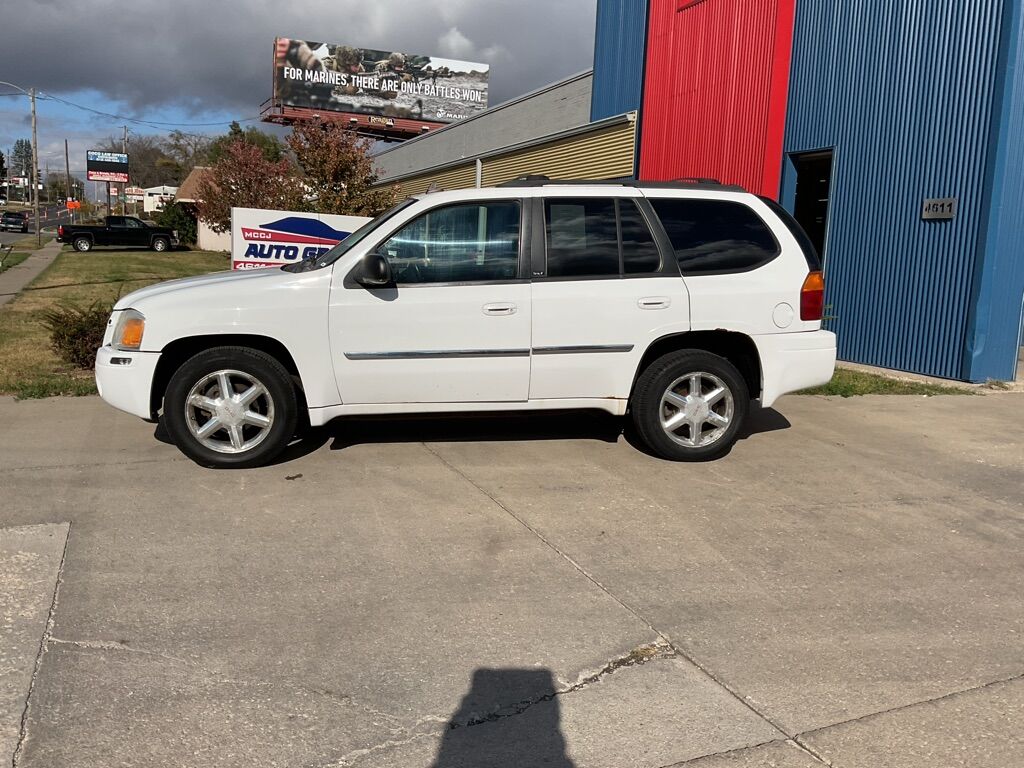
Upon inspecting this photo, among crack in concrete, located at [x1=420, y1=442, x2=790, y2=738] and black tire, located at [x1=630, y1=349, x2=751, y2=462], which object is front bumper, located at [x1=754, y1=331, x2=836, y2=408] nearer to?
black tire, located at [x1=630, y1=349, x2=751, y2=462]

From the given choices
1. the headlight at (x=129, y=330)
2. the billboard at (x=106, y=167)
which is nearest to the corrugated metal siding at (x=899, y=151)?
the headlight at (x=129, y=330)

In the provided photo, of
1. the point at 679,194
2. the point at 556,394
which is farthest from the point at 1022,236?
the point at 556,394

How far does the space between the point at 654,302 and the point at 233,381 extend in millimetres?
2845

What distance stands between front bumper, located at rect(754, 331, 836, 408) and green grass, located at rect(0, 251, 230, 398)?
6.15m

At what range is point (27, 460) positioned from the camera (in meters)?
6.01

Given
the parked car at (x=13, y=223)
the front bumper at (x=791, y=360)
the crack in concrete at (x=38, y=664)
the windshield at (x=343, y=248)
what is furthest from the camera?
the parked car at (x=13, y=223)

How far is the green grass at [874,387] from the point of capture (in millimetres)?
9344

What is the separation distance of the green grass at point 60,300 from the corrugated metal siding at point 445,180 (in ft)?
24.4

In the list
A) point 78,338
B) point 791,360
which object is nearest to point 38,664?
point 791,360

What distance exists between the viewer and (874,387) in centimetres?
967

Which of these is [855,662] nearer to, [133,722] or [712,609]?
[712,609]

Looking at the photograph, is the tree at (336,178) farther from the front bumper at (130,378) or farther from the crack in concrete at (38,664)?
the crack in concrete at (38,664)

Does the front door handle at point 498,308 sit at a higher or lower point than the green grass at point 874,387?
higher

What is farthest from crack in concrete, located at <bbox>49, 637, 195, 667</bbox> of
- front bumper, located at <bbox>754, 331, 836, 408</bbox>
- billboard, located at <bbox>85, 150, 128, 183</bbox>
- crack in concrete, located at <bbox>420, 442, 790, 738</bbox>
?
billboard, located at <bbox>85, 150, 128, 183</bbox>
